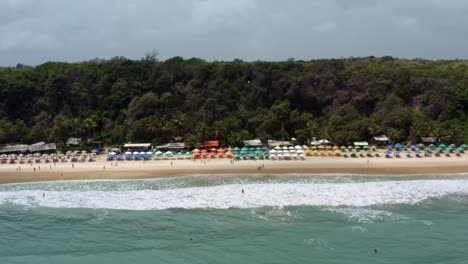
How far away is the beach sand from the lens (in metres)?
36.8

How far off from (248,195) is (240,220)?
5.24 metres

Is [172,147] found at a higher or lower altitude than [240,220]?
higher

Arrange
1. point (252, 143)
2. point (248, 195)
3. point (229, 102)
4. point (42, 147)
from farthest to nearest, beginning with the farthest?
point (229, 102) < point (42, 147) < point (252, 143) < point (248, 195)

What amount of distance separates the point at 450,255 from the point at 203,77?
45.1 meters

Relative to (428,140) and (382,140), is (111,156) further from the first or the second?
(428,140)

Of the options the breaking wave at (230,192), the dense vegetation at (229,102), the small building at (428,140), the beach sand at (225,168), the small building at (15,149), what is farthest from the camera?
the dense vegetation at (229,102)

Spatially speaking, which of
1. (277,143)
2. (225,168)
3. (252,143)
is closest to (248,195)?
(225,168)

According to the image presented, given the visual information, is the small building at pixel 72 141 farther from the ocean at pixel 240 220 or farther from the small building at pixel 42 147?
the ocean at pixel 240 220

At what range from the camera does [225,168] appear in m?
38.2

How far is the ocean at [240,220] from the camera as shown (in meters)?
20.3

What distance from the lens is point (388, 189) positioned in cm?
3100

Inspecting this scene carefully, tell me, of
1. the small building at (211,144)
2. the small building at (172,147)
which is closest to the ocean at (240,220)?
the small building at (172,147)

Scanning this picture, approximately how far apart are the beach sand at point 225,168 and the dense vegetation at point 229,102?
6.95m

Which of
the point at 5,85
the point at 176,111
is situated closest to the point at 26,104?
the point at 5,85
